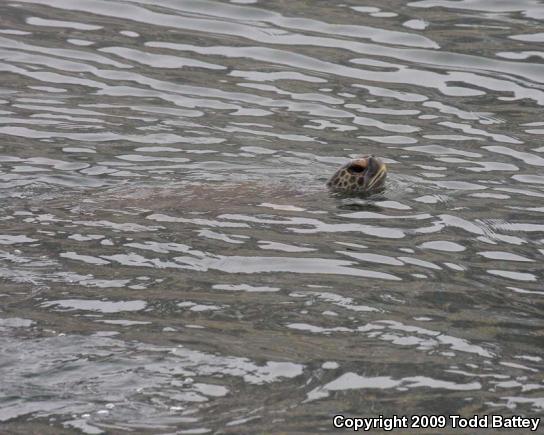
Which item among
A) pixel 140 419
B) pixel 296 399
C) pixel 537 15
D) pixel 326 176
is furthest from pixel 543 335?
pixel 537 15

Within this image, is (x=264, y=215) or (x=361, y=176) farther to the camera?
(x=361, y=176)

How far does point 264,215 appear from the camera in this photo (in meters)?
8.55

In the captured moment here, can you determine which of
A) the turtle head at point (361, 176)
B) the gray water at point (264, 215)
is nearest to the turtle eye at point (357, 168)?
the turtle head at point (361, 176)

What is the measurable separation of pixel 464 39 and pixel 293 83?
2.12 metres

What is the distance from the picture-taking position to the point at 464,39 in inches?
507

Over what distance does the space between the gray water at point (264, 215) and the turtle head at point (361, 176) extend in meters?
0.13

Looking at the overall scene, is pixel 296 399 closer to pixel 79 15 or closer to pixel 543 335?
pixel 543 335

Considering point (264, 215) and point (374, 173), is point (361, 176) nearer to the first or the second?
point (374, 173)

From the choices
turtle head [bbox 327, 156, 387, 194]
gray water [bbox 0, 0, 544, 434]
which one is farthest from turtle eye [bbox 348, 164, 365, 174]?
gray water [bbox 0, 0, 544, 434]

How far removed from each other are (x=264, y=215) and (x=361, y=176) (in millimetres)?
940

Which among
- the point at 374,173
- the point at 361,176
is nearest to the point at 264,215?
the point at 361,176

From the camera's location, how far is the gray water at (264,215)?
222 inches

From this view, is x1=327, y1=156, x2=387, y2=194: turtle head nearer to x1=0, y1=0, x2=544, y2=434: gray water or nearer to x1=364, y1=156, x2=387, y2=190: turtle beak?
x1=364, y1=156, x2=387, y2=190: turtle beak

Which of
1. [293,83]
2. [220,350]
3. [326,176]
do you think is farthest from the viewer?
[293,83]
